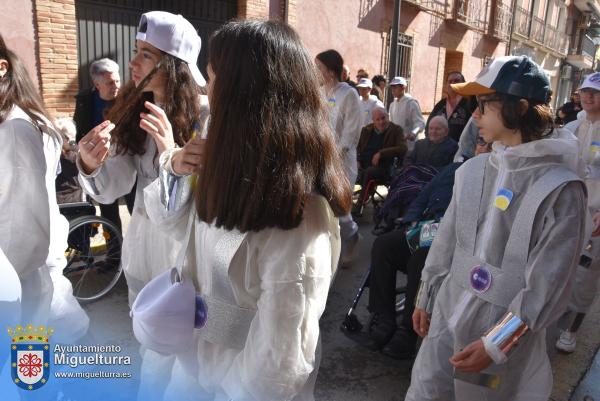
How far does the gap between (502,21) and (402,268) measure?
67.6 ft

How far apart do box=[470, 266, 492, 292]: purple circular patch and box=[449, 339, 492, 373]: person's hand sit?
0.64 ft

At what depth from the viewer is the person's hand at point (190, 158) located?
143 centimetres

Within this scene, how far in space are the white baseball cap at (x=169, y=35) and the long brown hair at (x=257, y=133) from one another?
925 mm

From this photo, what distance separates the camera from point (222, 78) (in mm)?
1240

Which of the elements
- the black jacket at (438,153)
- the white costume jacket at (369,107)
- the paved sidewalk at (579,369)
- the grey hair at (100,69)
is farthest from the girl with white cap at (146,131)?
the white costume jacket at (369,107)

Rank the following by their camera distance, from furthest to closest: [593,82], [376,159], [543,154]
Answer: [376,159] < [593,82] < [543,154]

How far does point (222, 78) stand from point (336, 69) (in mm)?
3226

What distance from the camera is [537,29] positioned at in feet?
85.6

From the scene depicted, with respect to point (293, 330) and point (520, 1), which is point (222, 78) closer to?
point (293, 330)

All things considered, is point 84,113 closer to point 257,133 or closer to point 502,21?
point 257,133

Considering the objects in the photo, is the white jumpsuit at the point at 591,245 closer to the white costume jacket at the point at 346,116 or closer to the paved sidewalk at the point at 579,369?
the paved sidewalk at the point at 579,369

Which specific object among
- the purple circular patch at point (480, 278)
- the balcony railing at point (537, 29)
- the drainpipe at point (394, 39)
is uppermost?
the balcony railing at point (537, 29)

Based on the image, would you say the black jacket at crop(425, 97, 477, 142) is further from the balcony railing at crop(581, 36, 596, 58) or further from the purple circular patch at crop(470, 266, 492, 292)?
the balcony railing at crop(581, 36, 596, 58)

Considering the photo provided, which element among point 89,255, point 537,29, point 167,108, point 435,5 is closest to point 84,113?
point 89,255
